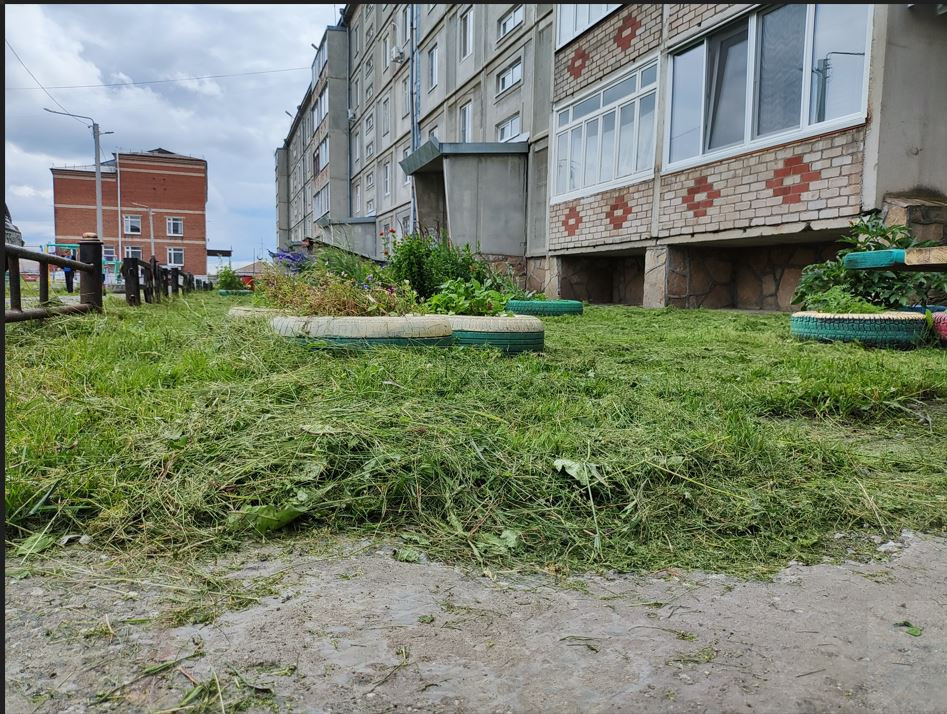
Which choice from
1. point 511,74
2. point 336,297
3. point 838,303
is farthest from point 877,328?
point 511,74

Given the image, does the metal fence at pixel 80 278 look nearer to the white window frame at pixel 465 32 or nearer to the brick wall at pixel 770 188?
the brick wall at pixel 770 188

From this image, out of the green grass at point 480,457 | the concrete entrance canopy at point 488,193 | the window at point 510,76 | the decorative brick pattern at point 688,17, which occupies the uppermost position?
the window at point 510,76

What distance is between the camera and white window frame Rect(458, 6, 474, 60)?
70.2 feet

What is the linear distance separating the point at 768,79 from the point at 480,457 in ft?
29.2

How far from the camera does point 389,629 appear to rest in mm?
1648

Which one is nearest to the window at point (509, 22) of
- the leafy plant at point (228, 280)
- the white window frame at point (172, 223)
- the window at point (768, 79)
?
the window at point (768, 79)

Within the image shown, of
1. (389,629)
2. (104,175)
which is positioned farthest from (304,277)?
(104,175)

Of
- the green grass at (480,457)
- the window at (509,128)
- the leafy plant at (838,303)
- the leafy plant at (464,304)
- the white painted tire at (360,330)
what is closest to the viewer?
the green grass at (480,457)

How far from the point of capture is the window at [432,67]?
24.1 m

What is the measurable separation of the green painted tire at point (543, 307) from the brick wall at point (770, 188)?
7.43 ft

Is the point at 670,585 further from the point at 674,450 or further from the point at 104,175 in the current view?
the point at 104,175

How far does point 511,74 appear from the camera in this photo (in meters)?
18.6

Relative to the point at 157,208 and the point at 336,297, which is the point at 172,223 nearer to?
the point at 157,208

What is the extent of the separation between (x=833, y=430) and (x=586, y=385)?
1.30 metres
